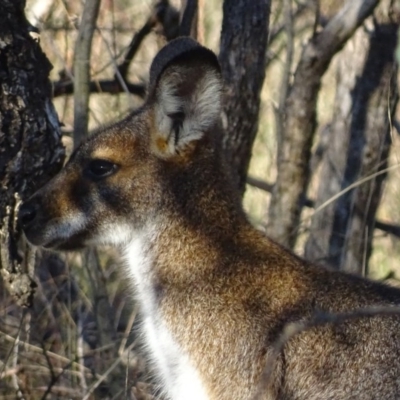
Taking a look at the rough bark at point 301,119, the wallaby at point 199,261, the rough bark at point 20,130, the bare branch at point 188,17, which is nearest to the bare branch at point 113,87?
the bare branch at point 188,17

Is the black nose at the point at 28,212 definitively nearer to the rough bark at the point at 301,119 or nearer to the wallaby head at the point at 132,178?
the wallaby head at the point at 132,178

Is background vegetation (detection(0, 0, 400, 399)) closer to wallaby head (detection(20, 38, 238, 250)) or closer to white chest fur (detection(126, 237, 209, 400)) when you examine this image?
wallaby head (detection(20, 38, 238, 250))

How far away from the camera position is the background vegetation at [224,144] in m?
5.35

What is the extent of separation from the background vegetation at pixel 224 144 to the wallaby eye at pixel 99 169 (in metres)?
0.49

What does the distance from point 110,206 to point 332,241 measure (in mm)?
2546

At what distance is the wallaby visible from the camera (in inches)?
176

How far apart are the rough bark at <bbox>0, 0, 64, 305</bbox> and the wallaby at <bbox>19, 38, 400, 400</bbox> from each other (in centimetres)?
39

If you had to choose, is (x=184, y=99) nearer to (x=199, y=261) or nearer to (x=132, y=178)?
(x=132, y=178)

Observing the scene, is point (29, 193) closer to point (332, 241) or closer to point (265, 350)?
point (265, 350)

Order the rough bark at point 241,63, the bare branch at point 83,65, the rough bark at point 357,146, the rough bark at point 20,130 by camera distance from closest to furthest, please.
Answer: the rough bark at point 20,130 → the bare branch at point 83,65 → the rough bark at point 241,63 → the rough bark at point 357,146

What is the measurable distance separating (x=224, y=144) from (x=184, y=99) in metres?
1.60

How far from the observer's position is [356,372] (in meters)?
4.40

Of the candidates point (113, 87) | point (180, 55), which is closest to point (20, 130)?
point (180, 55)

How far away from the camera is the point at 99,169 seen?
4848 mm
